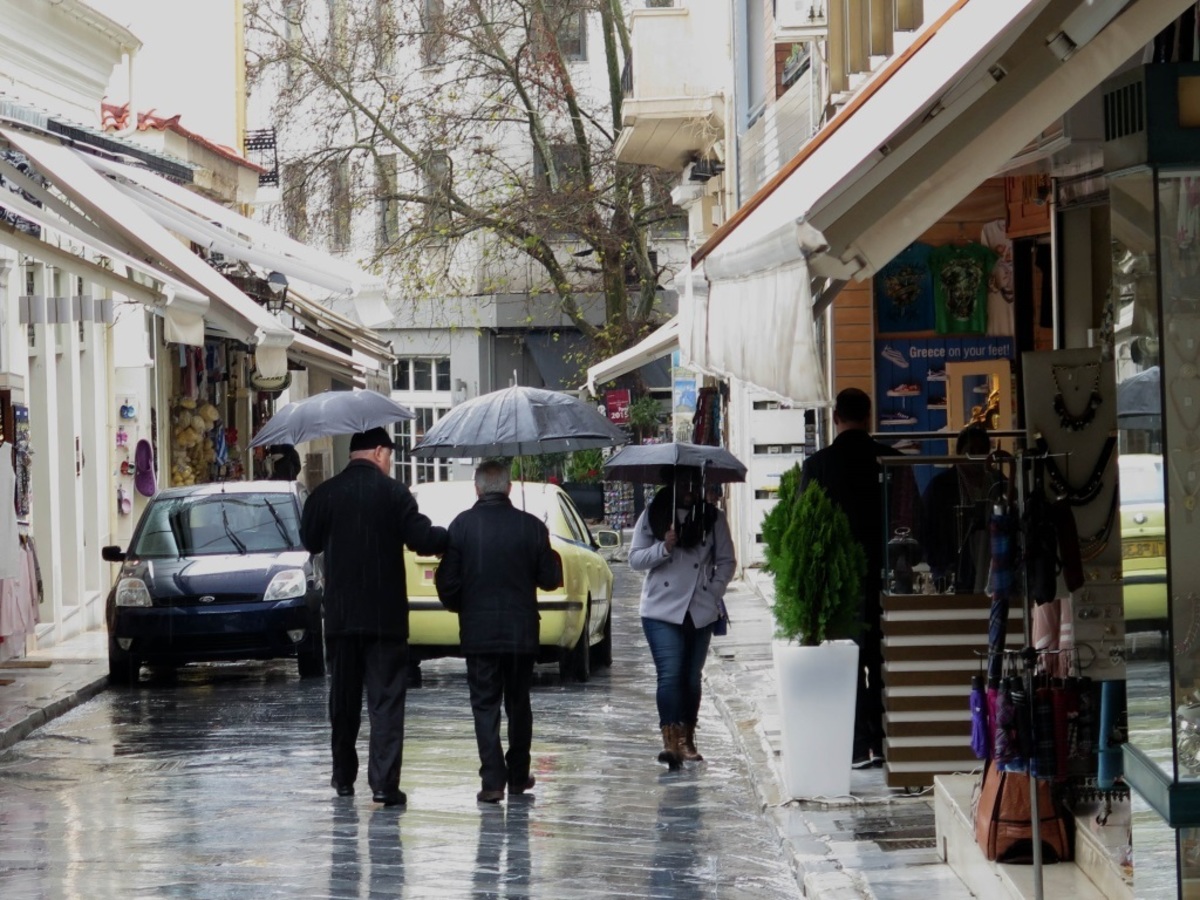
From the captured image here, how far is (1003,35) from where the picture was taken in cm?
631

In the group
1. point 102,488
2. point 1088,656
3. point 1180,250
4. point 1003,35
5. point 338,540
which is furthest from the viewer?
point 102,488

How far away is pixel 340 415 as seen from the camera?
43.6 feet

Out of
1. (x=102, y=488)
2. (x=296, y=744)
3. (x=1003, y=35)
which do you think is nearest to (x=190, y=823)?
(x=296, y=744)

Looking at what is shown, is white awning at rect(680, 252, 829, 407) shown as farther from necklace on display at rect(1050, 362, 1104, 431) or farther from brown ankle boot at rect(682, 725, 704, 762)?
brown ankle boot at rect(682, 725, 704, 762)

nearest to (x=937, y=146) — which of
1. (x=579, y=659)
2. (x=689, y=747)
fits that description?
(x=689, y=747)

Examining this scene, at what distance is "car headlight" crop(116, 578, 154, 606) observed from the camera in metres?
17.4

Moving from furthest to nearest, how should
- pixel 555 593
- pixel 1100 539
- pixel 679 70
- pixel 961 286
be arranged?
pixel 679 70
pixel 555 593
pixel 961 286
pixel 1100 539

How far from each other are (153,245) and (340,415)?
7.33 ft

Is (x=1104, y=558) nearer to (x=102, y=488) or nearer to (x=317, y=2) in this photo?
(x=102, y=488)

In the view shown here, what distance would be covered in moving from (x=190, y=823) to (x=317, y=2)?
128 ft

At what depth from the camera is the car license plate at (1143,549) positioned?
574cm

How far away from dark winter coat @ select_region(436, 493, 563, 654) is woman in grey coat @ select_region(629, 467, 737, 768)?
1.06 m

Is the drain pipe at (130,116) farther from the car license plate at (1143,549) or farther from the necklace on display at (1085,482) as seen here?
the car license plate at (1143,549)

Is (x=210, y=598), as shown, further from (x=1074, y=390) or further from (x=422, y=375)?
(x=422, y=375)
